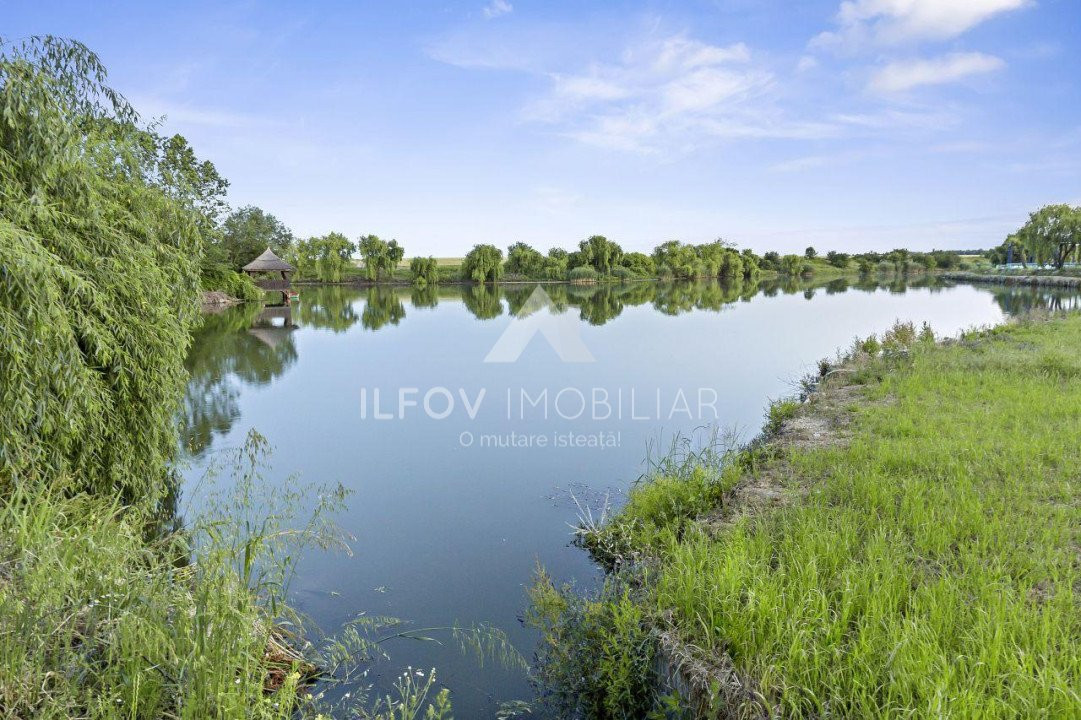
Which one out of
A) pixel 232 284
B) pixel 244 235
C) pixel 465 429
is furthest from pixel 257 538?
pixel 244 235

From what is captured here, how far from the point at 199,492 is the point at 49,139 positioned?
345 cm

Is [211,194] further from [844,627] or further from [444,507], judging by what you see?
[844,627]

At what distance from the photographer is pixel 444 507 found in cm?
568

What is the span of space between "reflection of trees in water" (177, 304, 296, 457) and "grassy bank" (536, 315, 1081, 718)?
189 inches

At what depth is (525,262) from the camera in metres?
61.7

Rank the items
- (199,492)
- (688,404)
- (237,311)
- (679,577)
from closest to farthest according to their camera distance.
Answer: (679,577), (199,492), (688,404), (237,311)

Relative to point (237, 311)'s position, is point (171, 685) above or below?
below

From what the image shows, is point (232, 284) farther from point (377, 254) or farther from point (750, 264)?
point (750, 264)

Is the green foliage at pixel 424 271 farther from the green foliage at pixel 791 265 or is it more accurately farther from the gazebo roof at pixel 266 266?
the green foliage at pixel 791 265

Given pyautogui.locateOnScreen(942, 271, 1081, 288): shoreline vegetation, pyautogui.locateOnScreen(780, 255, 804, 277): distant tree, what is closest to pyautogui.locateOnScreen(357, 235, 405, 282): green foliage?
pyautogui.locateOnScreen(780, 255, 804, 277): distant tree

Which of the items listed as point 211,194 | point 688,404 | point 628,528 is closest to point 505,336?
point 688,404

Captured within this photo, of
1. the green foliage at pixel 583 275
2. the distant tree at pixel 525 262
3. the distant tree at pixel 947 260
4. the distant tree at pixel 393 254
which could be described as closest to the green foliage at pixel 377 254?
the distant tree at pixel 393 254

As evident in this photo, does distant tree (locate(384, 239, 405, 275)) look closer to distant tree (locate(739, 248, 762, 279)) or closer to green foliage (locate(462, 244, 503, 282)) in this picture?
green foliage (locate(462, 244, 503, 282))

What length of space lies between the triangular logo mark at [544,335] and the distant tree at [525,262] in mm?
33980
